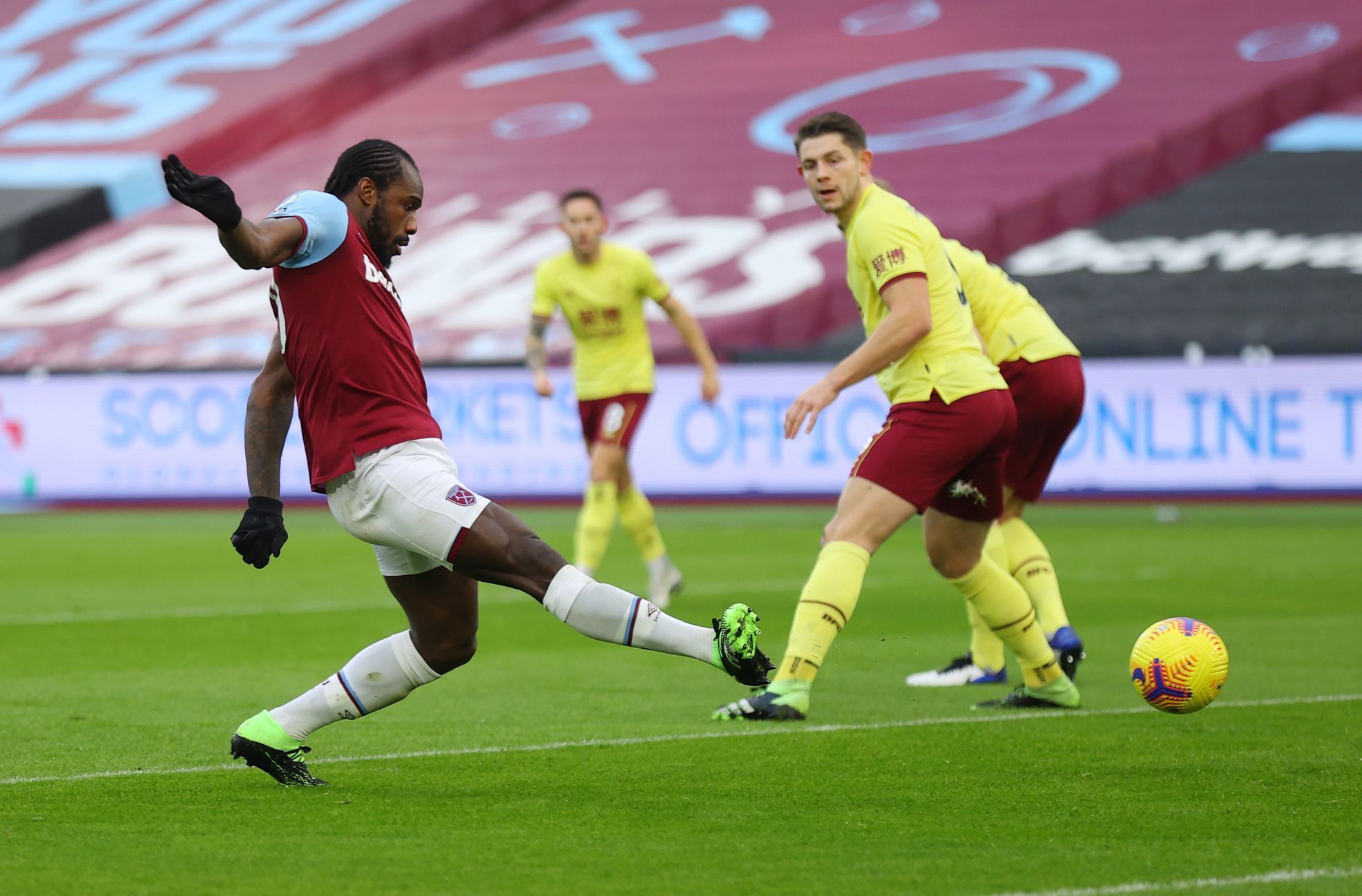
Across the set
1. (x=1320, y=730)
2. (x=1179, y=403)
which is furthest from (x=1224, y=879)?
(x=1179, y=403)

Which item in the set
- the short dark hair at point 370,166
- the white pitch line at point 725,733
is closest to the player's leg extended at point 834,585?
the white pitch line at point 725,733

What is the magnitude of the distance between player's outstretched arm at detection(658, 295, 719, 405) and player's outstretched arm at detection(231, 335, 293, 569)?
5.46 meters

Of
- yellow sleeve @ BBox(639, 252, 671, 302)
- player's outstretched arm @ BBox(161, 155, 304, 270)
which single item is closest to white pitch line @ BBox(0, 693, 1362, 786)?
player's outstretched arm @ BBox(161, 155, 304, 270)

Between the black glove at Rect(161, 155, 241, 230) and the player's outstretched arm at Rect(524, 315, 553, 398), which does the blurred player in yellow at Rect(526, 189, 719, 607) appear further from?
the black glove at Rect(161, 155, 241, 230)

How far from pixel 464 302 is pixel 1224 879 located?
1964 centimetres

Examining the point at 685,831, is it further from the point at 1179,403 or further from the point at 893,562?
the point at 1179,403

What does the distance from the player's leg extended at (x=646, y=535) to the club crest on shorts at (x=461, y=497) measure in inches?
241

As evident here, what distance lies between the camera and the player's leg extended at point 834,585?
6.39m

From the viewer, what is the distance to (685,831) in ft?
15.5

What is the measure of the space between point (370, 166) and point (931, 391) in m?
2.24

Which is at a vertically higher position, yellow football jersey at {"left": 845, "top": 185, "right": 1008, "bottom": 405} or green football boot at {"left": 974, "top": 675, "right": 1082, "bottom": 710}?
yellow football jersey at {"left": 845, "top": 185, "right": 1008, "bottom": 405}

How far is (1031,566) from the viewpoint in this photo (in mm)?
7770

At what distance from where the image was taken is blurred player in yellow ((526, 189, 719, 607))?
36.4ft

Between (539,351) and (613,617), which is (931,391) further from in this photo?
(539,351)
